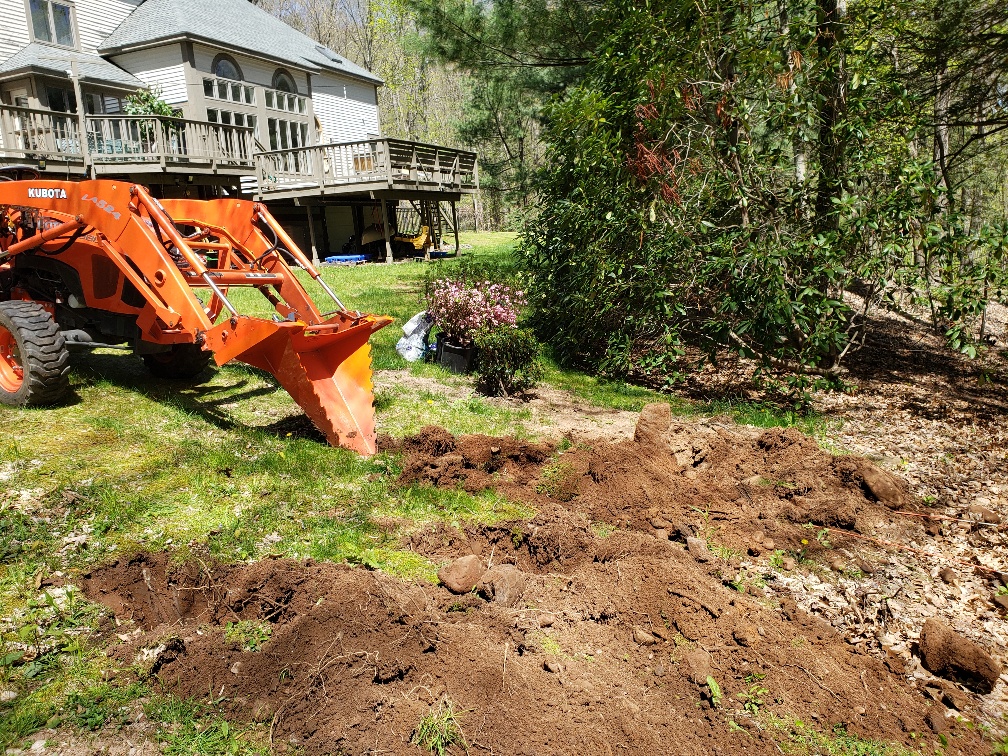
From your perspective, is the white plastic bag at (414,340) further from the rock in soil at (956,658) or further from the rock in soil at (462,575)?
the rock in soil at (956,658)

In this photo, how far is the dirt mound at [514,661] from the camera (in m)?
2.46

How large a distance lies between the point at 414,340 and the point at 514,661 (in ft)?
18.3

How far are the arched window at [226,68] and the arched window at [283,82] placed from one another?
5.58 feet

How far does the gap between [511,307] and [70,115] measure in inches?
499

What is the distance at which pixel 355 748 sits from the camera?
2309 mm

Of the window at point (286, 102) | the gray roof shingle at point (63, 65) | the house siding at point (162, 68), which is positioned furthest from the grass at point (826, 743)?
the window at point (286, 102)

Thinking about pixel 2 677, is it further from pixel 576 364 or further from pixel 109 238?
pixel 576 364

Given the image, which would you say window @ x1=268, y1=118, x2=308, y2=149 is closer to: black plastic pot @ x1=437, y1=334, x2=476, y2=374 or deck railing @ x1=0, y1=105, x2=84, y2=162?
deck railing @ x1=0, y1=105, x2=84, y2=162

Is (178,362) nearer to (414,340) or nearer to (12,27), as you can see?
(414,340)

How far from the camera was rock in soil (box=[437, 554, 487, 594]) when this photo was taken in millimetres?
3285

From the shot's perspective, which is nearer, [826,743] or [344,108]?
[826,743]

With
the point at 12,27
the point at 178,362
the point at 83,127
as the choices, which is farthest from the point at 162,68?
the point at 178,362

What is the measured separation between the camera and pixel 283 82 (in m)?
22.8

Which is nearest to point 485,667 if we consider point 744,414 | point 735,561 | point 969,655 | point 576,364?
point 735,561
